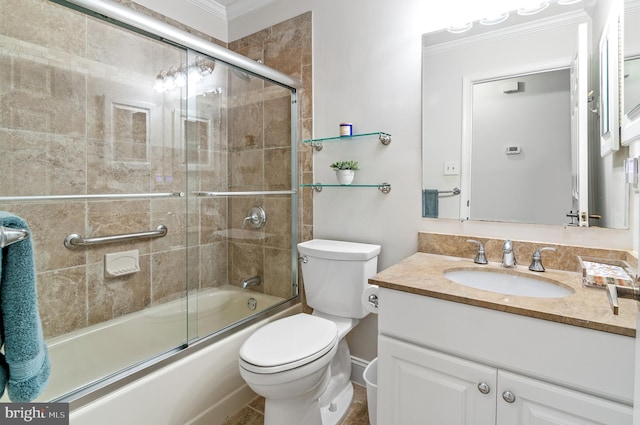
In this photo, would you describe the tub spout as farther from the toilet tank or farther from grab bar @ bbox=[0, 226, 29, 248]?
grab bar @ bbox=[0, 226, 29, 248]

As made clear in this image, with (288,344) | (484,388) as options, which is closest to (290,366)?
(288,344)

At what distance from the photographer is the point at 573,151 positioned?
1303mm

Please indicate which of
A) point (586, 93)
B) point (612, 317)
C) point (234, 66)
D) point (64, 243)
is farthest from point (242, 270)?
point (586, 93)

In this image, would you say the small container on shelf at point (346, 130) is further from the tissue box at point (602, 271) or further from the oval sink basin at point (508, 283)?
the tissue box at point (602, 271)

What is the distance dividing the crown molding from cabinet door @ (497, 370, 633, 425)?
246cm

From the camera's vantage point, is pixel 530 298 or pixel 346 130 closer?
pixel 530 298

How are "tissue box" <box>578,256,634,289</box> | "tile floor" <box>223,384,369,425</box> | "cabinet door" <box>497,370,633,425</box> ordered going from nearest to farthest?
"cabinet door" <box>497,370,633,425</box> → "tissue box" <box>578,256,634,289</box> → "tile floor" <box>223,384,369,425</box>

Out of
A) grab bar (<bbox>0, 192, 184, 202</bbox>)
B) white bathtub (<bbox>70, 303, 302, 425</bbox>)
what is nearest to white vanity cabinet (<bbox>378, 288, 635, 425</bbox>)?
white bathtub (<bbox>70, 303, 302, 425</bbox>)

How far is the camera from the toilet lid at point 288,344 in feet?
4.08

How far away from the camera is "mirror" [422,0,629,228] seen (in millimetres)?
1261

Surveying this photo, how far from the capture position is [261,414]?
1.69 metres

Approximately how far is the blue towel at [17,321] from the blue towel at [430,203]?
58.9 inches

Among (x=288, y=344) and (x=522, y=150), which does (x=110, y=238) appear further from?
(x=522, y=150)

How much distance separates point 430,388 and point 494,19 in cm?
154
